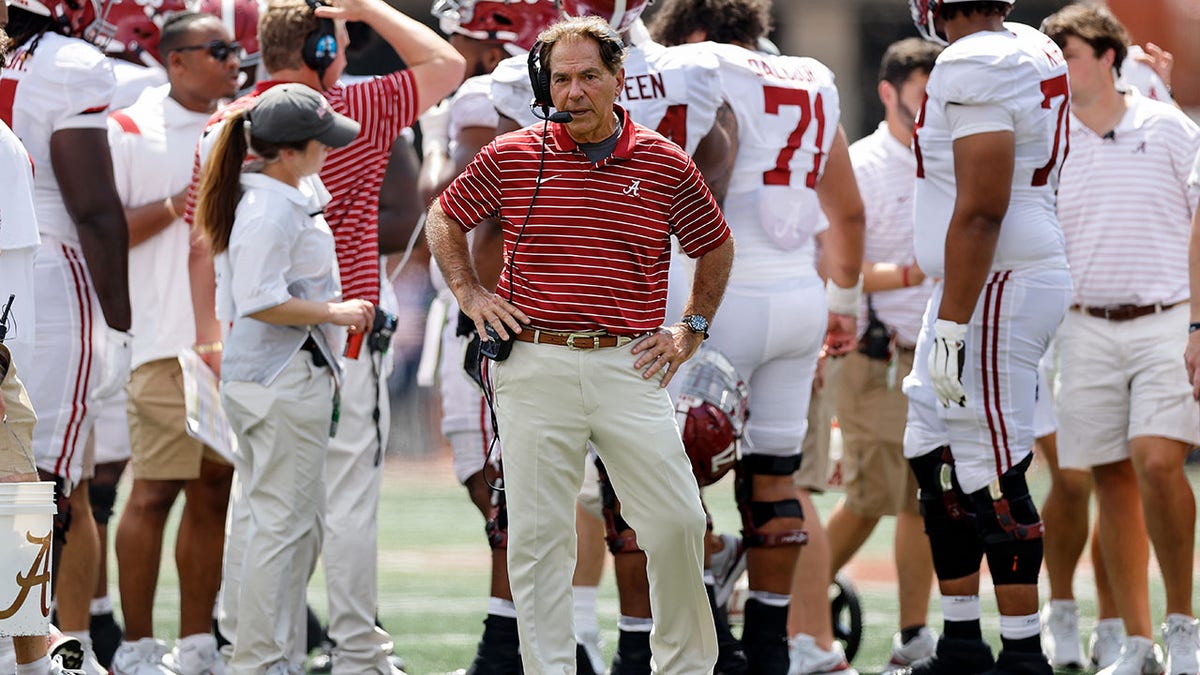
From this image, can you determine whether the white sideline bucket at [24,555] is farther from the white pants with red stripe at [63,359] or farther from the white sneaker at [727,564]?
the white sneaker at [727,564]

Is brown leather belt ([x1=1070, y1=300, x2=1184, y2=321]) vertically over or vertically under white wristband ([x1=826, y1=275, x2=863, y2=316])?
over

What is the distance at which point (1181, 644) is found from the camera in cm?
572

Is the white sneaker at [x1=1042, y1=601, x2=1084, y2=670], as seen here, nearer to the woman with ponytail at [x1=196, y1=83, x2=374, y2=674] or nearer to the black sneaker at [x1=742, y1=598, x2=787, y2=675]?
the black sneaker at [x1=742, y1=598, x2=787, y2=675]

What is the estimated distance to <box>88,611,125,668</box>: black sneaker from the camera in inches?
265

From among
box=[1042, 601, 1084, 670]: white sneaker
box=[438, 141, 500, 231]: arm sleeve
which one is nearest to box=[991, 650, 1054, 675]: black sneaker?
box=[1042, 601, 1084, 670]: white sneaker

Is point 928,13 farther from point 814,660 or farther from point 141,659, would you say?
point 141,659

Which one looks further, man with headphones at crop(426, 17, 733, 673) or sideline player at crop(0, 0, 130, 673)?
sideline player at crop(0, 0, 130, 673)

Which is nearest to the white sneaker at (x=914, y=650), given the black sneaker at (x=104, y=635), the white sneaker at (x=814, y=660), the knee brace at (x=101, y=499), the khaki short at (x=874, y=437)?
the white sneaker at (x=814, y=660)

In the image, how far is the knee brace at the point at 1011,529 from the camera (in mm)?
5184

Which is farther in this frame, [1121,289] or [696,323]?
[1121,289]

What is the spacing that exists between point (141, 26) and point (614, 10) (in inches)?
104

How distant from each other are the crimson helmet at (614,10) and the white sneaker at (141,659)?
2.60 metres

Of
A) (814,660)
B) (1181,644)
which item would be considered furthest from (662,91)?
(1181,644)

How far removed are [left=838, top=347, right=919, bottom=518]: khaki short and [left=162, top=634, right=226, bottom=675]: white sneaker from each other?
8.83 ft
